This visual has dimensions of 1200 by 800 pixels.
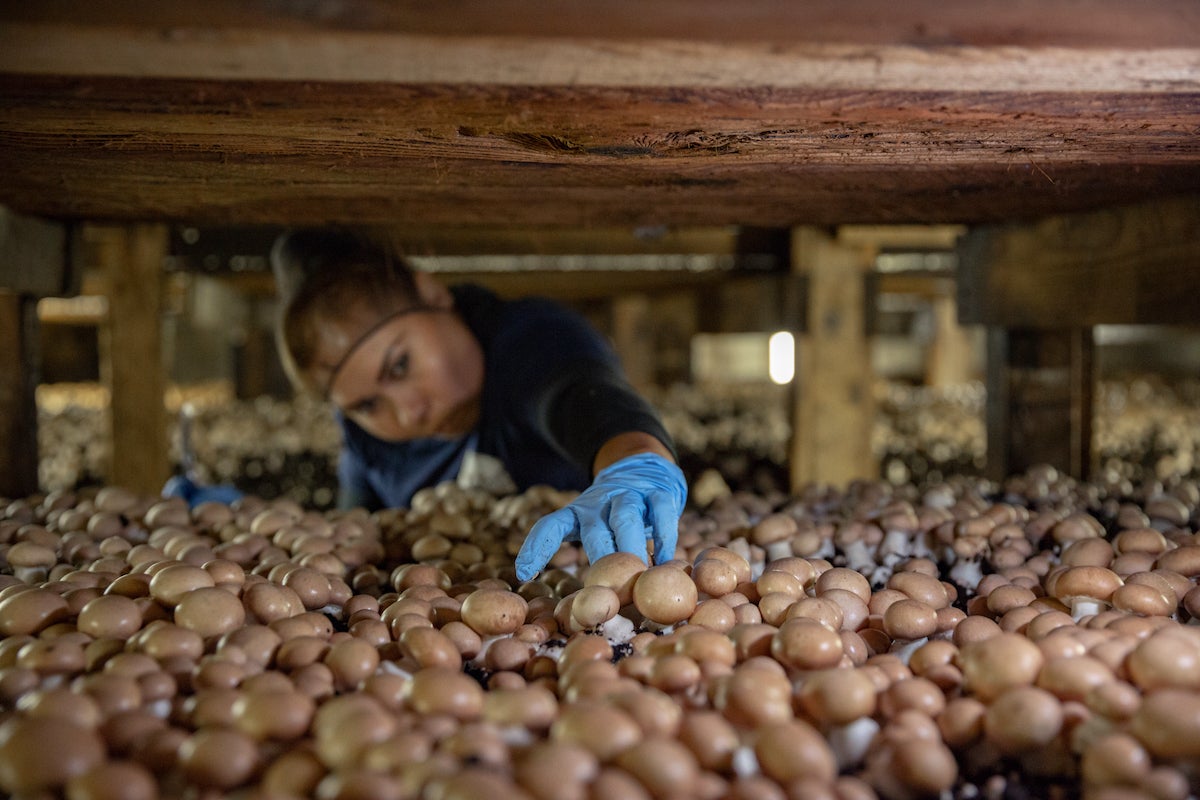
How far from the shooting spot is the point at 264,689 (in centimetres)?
104

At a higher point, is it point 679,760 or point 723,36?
point 723,36

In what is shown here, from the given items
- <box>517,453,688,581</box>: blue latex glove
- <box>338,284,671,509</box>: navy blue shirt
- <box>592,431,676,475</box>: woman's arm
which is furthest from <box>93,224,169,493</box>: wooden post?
<box>517,453,688,581</box>: blue latex glove

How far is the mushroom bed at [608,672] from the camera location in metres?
0.91

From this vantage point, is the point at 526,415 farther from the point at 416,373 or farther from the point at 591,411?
the point at 591,411

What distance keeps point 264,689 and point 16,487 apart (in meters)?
1.76

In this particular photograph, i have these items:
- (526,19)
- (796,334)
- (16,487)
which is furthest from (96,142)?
(796,334)

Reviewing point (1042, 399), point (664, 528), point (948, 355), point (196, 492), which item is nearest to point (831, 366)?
point (1042, 399)

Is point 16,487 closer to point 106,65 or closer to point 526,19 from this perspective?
point 106,65

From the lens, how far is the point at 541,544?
156cm

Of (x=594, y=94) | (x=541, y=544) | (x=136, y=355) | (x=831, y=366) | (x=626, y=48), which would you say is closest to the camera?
(x=626, y=48)

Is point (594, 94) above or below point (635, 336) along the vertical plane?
above

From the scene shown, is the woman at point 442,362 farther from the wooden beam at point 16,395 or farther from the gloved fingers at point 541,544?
the wooden beam at point 16,395

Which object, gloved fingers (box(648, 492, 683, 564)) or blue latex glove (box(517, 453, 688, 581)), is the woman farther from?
gloved fingers (box(648, 492, 683, 564))

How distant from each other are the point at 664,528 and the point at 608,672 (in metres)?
0.53
